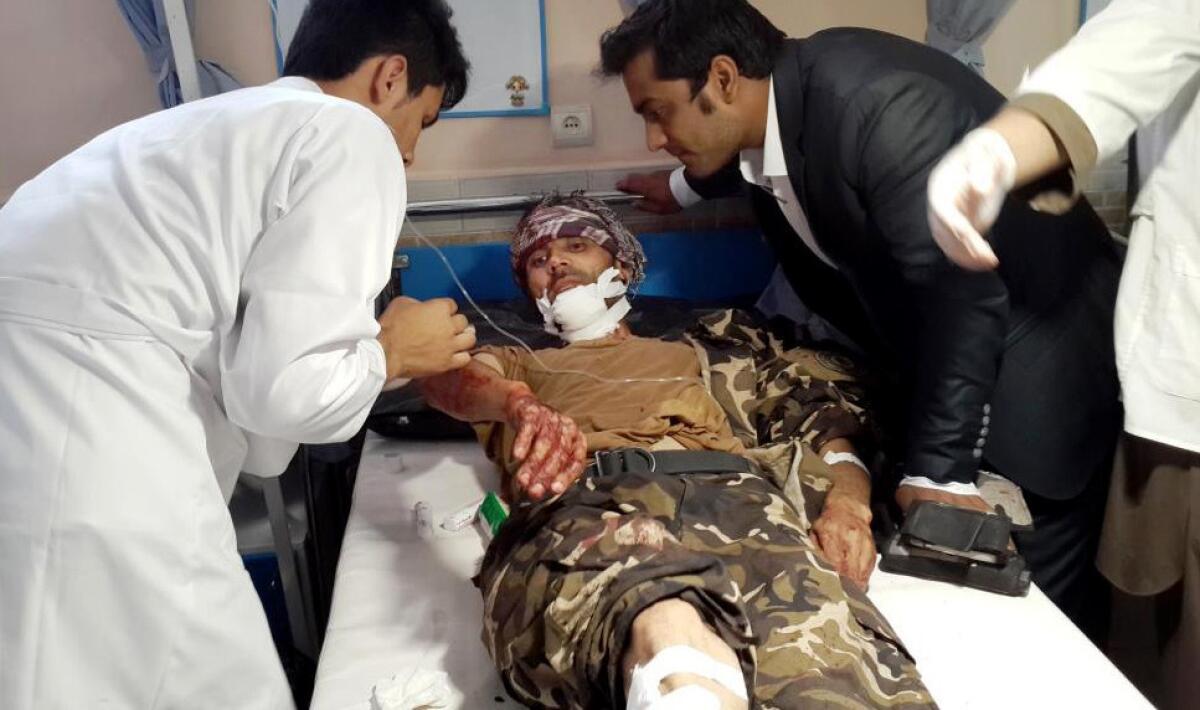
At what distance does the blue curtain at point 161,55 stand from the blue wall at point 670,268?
24.8 inches

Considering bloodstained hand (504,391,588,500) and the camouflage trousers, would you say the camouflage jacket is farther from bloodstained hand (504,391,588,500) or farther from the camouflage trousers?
bloodstained hand (504,391,588,500)

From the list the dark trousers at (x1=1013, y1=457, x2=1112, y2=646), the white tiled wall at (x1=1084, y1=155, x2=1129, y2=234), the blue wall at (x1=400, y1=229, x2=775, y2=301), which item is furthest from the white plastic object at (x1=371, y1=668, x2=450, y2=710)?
the white tiled wall at (x1=1084, y1=155, x2=1129, y2=234)

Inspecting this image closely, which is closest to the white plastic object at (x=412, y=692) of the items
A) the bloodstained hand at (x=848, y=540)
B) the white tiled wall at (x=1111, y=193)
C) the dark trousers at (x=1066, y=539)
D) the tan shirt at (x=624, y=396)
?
the tan shirt at (x=624, y=396)

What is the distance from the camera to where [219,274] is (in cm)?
126

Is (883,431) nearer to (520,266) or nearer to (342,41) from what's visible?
(520,266)

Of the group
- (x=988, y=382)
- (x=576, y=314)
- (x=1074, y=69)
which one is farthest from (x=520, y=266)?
(x=1074, y=69)

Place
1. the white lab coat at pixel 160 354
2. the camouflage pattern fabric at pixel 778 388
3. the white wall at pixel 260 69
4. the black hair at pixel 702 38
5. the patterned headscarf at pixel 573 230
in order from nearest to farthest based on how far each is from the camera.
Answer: the white lab coat at pixel 160 354 < the black hair at pixel 702 38 < the camouflage pattern fabric at pixel 778 388 < the patterned headscarf at pixel 573 230 < the white wall at pixel 260 69

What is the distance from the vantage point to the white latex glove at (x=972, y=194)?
125cm

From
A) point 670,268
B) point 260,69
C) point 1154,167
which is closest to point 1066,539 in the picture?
point 1154,167

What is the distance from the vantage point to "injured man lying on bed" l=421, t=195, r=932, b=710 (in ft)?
4.21

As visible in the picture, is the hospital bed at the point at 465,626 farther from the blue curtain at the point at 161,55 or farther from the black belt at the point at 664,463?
the blue curtain at the point at 161,55

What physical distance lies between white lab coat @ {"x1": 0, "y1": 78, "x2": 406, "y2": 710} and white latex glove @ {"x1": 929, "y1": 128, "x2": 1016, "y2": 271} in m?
0.71

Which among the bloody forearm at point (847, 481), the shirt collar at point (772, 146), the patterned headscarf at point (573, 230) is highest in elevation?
the shirt collar at point (772, 146)

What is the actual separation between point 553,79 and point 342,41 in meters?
1.23
